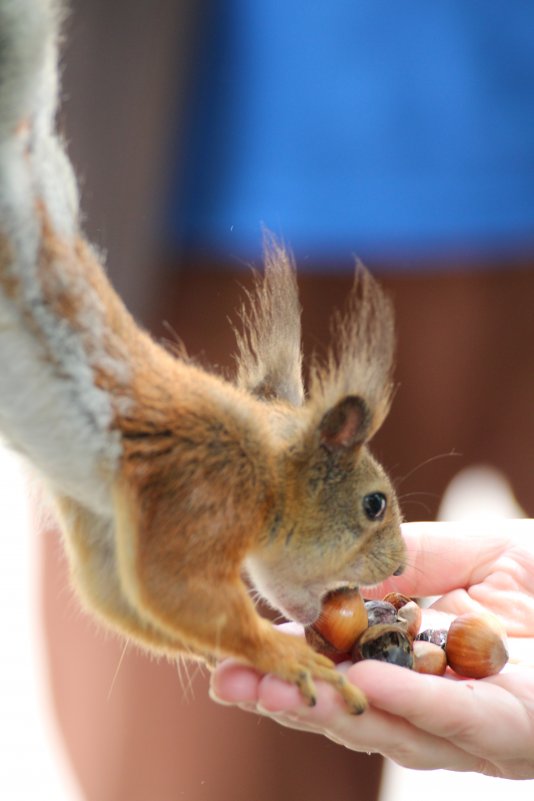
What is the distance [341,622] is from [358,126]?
739mm

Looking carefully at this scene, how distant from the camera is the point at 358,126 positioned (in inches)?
55.5

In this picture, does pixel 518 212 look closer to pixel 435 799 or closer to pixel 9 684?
pixel 435 799

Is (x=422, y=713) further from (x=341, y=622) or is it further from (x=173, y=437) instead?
(x=173, y=437)

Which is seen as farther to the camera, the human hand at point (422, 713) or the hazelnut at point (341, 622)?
the hazelnut at point (341, 622)

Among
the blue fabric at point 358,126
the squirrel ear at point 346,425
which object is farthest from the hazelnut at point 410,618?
the blue fabric at point 358,126

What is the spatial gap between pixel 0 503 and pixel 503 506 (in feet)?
2.67

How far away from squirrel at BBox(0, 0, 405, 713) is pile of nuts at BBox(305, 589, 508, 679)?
28mm

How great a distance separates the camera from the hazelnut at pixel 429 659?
3.33 ft

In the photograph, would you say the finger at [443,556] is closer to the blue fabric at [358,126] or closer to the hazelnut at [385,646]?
the hazelnut at [385,646]

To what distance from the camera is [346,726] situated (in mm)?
864

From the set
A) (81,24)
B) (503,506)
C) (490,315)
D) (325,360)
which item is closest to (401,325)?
(490,315)

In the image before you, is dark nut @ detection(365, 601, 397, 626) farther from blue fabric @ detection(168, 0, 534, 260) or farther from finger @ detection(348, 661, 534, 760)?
blue fabric @ detection(168, 0, 534, 260)

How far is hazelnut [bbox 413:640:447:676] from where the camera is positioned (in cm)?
101

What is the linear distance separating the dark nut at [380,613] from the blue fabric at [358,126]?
541 mm
